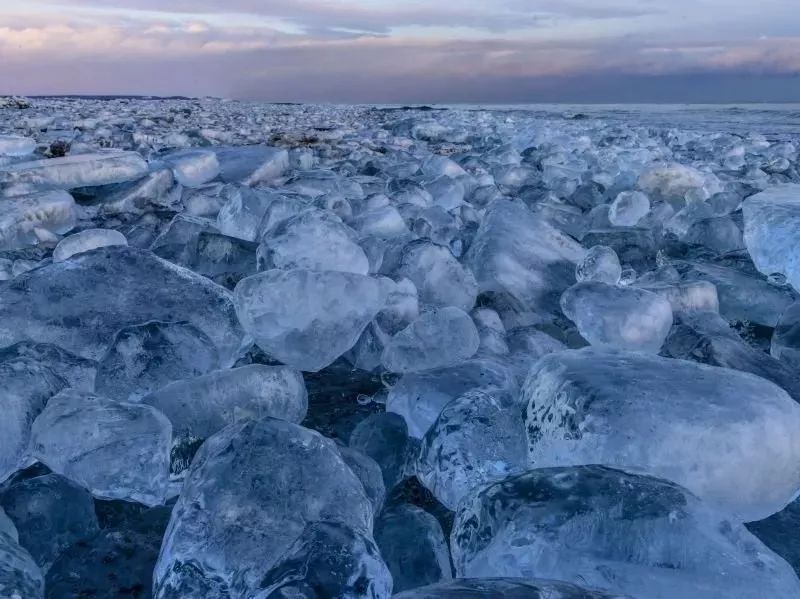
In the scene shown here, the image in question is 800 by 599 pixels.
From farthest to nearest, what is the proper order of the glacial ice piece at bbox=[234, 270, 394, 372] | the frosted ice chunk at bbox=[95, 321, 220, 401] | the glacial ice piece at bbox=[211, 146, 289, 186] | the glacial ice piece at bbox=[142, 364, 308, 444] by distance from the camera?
the glacial ice piece at bbox=[211, 146, 289, 186]
the glacial ice piece at bbox=[234, 270, 394, 372]
the frosted ice chunk at bbox=[95, 321, 220, 401]
the glacial ice piece at bbox=[142, 364, 308, 444]

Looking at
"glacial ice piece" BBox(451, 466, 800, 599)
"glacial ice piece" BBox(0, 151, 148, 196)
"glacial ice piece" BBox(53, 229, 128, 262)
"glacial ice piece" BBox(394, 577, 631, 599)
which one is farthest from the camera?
"glacial ice piece" BBox(0, 151, 148, 196)

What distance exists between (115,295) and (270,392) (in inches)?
24.8

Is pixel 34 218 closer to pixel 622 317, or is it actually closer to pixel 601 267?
pixel 601 267

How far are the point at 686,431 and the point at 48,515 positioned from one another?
36.5 inches

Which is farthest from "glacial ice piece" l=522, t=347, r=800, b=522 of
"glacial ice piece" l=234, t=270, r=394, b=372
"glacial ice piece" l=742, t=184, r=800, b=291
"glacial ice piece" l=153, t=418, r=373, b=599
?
"glacial ice piece" l=742, t=184, r=800, b=291

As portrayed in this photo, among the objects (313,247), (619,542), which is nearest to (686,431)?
(619,542)

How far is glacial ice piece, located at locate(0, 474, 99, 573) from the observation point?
Answer: 97 cm

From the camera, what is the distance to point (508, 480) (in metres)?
0.89

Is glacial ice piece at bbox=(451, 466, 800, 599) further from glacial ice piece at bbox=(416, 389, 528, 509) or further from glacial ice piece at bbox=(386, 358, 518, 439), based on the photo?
glacial ice piece at bbox=(386, 358, 518, 439)

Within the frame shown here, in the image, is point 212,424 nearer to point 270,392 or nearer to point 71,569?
point 270,392

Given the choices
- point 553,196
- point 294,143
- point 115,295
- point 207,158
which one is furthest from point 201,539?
point 294,143

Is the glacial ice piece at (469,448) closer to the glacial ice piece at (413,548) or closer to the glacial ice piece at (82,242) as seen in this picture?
the glacial ice piece at (413,548)

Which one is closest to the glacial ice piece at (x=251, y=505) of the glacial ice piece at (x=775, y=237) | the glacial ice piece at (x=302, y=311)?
the glacial ice piece at (x=302, y=311)

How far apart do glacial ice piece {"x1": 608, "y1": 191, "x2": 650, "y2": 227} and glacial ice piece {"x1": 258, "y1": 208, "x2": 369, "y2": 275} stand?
5.11 feet
